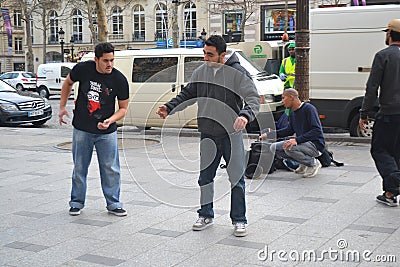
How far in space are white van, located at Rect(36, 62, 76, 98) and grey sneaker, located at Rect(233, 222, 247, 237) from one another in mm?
26479

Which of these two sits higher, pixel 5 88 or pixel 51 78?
pixel 5 88

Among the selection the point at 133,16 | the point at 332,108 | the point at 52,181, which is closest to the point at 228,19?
the point at 133,16

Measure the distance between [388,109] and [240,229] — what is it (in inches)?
86.3

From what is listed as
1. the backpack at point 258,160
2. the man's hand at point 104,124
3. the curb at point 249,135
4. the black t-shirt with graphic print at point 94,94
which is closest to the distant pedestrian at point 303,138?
the backpack at point 258,160

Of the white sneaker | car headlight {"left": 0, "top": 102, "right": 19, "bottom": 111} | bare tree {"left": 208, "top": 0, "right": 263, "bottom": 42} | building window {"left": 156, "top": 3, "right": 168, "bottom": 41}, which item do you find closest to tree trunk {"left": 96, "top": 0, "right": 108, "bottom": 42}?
car headlight {"left": 0, "top": 102, "right": 19, "bottom": 111}

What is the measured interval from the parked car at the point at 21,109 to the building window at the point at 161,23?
4086cm

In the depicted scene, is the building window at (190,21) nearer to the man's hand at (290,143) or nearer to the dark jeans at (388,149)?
the man's hand at (290,143)

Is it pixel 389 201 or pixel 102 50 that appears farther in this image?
pixel 389 201

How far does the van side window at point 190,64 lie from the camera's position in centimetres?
1329

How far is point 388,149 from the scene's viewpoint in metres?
6.70

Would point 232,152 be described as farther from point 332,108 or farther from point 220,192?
point 332,108

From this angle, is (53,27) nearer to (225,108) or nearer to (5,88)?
(5,88)

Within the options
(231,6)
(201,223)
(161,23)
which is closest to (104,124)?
(201,223)

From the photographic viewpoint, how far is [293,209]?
6.64 m
